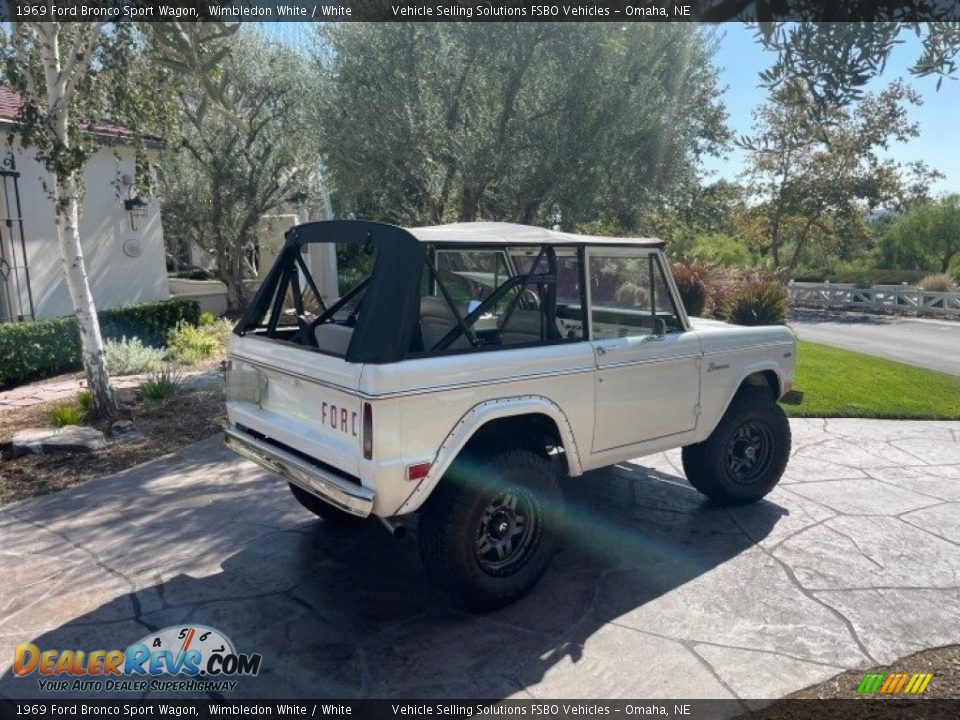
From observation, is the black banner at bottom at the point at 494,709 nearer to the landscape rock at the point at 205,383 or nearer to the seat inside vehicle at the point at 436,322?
the seat inside vehicle at the point at 436,322

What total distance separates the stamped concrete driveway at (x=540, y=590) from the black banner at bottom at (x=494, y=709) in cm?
7

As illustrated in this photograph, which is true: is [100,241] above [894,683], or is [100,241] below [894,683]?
above

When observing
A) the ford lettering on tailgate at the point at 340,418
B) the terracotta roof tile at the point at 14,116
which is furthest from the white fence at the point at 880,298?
the ford lettering on tailgate at the point at 340,418

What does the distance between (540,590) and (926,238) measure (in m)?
34.0

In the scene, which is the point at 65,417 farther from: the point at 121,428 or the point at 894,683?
the point at 894,683

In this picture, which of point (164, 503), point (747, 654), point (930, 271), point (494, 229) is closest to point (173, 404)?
point (164, 503)

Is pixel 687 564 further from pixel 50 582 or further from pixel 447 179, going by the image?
pixel 447 179

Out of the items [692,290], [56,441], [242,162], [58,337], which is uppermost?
[242,162]

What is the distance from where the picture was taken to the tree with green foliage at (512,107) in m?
8.32

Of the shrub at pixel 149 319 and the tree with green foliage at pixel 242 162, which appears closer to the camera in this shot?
the shrub at pixel 149 319

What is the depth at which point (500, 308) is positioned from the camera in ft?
14.7

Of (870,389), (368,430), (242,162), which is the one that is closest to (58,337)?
(242,162)

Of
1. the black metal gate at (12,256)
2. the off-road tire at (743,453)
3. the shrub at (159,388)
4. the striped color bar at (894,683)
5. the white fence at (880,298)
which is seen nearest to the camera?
the striped color bar at (894,683)

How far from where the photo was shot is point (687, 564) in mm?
4266
